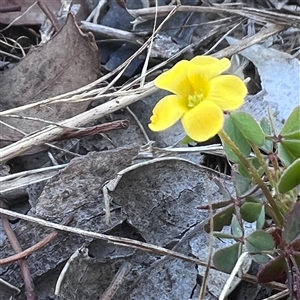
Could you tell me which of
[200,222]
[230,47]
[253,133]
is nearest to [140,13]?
[230,47]

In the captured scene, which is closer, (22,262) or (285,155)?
(285,155)

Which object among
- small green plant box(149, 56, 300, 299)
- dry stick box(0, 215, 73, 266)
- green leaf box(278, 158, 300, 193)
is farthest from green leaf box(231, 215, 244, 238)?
dry stick box(0, 215, 73, 266)

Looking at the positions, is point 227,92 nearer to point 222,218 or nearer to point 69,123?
point 222,218

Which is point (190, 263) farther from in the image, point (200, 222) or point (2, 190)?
point (2, 190)

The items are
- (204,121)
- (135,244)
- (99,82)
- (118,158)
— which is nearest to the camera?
(204,121)

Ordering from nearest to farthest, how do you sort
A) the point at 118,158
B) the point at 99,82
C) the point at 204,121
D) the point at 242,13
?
1. the point at 204,121
2. the point at 118,158
3. the point at 99,82
4. the point at 242,13

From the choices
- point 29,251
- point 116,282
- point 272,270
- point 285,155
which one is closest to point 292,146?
point 285,155

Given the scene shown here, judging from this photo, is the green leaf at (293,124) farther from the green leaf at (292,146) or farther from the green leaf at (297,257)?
the green leaf at (297,257)

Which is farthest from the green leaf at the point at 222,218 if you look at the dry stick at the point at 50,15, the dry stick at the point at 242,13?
the dry stick at the point at 50,15
